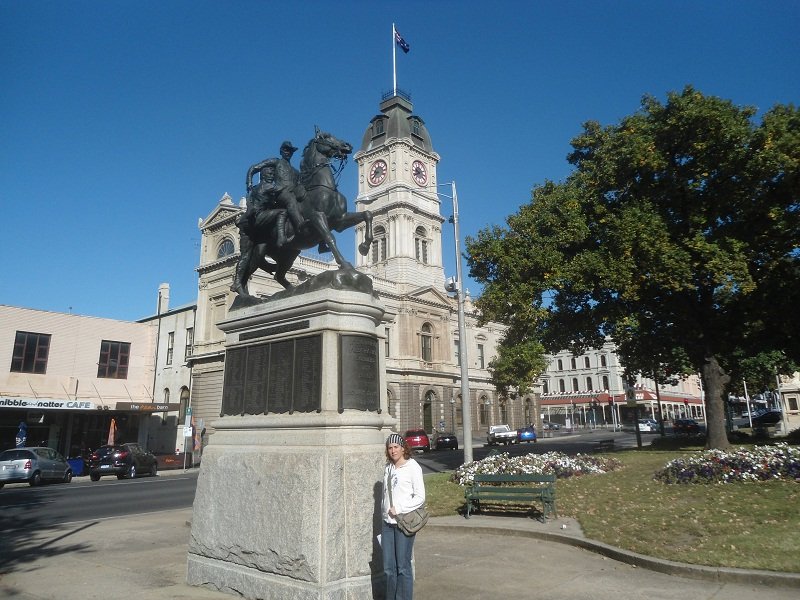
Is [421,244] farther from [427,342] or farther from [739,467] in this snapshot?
[739,467]

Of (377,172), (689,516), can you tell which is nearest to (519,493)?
(689,516)

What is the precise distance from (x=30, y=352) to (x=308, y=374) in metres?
39.7

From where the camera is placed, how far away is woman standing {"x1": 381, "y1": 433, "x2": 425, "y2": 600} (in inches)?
213

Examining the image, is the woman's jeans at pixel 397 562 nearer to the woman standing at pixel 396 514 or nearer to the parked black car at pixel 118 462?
the woman standing at pixel 396 514

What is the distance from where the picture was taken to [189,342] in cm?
5088

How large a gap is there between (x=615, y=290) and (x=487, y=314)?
433 cm

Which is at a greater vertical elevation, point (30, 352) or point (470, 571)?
point (30, 352)

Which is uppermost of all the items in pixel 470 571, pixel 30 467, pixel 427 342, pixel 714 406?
pixel 427 342

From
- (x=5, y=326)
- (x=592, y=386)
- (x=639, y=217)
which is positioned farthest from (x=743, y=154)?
(x=592, y=386)

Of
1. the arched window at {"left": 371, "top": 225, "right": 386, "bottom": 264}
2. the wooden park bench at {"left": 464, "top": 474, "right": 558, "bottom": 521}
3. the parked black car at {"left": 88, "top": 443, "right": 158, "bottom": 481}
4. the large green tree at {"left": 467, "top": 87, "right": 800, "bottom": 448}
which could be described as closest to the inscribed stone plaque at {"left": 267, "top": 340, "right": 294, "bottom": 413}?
the wooden park bench at {"left": 464, "top": 474, "right": 558, "bottom": 521}

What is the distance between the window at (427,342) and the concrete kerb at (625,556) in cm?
4700

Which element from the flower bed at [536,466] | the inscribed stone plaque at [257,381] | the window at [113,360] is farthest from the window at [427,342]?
the inscribed stone plaque at [257,381]

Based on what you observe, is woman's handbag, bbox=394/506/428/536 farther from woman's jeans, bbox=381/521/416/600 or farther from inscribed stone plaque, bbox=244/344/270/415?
inscribed stone plaque, bbox=244/344/270/415

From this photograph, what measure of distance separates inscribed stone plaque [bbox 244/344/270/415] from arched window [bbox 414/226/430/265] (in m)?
54.7
